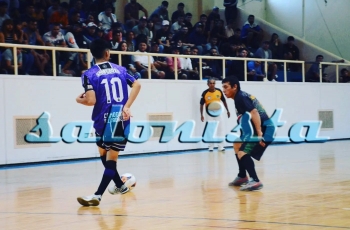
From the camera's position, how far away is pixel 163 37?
70.7 feet

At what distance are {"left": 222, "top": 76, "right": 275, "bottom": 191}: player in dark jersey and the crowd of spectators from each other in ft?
24.2

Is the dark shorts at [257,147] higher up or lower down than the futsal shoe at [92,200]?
higher up

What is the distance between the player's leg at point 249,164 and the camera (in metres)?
9.39

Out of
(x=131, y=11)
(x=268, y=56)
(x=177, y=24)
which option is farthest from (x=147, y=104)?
(x=268, y=56)

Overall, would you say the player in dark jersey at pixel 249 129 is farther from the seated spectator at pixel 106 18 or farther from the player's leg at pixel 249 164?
the seated spectator at pixel 106 18

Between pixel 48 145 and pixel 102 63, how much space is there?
8.13 metres

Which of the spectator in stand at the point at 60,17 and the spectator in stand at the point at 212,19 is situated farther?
the spectator in stand at the point at 212,19

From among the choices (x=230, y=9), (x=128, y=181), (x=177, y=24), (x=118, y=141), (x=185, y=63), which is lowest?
(x=128, y=181)

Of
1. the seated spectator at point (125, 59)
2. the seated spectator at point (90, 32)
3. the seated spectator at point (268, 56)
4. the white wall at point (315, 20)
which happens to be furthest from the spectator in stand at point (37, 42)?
the white wall at point (315, 20)

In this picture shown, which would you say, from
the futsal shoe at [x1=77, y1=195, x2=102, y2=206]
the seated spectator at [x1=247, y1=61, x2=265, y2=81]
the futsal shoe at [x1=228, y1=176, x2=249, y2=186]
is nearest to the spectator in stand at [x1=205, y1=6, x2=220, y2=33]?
the seated spectator at [x1=247, y1=61, x2=265, y2=81]

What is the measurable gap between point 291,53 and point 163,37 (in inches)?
241

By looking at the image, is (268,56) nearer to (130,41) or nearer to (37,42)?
(130,41)

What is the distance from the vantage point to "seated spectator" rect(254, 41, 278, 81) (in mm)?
22250

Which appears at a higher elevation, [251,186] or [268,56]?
[268,56]
